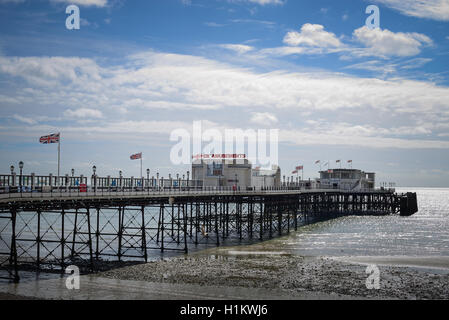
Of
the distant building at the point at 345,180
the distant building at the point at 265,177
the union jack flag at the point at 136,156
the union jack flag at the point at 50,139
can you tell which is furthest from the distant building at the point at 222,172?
the distant building at the point at 345,180

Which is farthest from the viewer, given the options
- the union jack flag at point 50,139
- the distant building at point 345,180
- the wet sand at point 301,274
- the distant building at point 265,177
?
the distant building at point 345,180

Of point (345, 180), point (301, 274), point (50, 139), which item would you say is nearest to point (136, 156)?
point (50, 139)

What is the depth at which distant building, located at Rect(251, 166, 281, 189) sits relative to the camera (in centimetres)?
6925

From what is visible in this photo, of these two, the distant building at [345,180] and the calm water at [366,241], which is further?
the distant building at [345,180]

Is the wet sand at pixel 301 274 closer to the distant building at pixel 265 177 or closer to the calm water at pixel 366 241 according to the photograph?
the calm water at pixel 366 241

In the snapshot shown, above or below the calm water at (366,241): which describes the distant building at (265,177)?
above

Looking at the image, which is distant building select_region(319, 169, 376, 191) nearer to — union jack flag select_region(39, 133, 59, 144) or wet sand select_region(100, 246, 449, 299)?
wet sand select_region(100, 246, 449, 299)

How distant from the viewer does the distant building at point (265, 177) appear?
227ft

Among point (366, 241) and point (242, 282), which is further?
point (366, 241)

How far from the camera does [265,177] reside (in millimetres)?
72688

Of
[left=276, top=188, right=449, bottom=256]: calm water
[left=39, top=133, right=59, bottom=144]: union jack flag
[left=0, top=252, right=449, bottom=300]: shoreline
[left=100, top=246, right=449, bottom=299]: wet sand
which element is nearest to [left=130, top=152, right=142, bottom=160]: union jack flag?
[left=100, top=246, right=449, bottom=299]: wet sand

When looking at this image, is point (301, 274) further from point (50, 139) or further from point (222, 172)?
point (222, 172)

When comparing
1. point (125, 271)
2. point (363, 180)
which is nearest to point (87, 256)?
point (125, 271)
